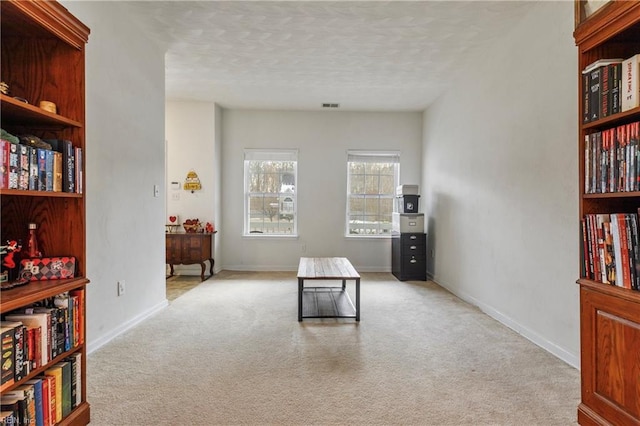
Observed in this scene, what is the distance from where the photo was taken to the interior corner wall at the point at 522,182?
248cm

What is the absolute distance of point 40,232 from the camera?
172 cm

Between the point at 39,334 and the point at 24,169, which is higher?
the point at 24,169

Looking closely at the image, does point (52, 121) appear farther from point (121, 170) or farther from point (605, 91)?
point (605, 91)

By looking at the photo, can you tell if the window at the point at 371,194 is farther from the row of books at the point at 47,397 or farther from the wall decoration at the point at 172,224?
the row of books at the point at 47,397

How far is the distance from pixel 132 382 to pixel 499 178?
352 centimetres

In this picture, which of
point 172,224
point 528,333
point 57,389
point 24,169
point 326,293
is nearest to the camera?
point 24,169

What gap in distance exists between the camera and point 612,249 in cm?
159

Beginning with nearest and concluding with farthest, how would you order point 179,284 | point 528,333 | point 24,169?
point 24,169, point 528,333, point 179,284

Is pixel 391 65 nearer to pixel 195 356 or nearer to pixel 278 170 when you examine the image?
pixel 278 170

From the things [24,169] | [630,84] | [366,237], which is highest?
[630,84]

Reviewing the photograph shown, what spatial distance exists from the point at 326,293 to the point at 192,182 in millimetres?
2937

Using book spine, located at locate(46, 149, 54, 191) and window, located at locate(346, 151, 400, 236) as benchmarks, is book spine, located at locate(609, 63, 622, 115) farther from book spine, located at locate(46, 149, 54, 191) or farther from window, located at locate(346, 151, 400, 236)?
window, located at locate(346, 151, 400, 236)

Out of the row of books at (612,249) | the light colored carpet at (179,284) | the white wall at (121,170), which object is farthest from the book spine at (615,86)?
the light colored carpet at (179,284)

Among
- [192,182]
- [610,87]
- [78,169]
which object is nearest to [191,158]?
[192,182]
